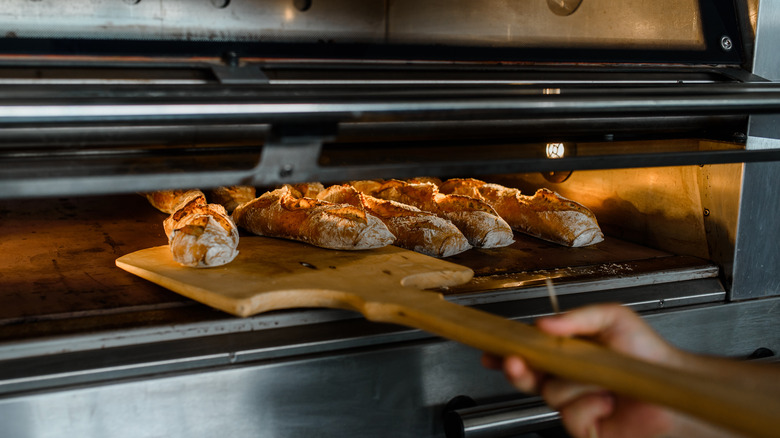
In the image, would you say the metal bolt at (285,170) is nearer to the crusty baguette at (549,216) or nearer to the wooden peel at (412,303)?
the wooden peel at (412,303)

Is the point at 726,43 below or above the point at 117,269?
above

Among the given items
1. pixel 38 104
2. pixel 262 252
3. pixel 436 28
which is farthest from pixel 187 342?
pixel 436 28

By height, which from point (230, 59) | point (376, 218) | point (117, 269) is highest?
point (230, 59)

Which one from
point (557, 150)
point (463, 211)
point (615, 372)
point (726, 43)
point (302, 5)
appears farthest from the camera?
point (557, 150)

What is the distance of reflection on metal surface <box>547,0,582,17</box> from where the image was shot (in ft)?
5.62

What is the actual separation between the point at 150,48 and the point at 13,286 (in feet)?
2.04

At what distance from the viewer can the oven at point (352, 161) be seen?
110 centimetres

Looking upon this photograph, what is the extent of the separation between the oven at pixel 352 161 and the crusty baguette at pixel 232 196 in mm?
310

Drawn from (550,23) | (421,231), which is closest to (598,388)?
(421,231)

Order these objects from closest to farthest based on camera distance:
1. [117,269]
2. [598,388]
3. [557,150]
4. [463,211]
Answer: [598,388], [117,269], [463,211], [557,150]

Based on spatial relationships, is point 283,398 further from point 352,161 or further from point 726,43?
point 726,43

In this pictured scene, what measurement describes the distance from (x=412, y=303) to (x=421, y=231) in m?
0.63

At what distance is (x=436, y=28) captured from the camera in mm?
1611

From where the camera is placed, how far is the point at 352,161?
4.04 feet
